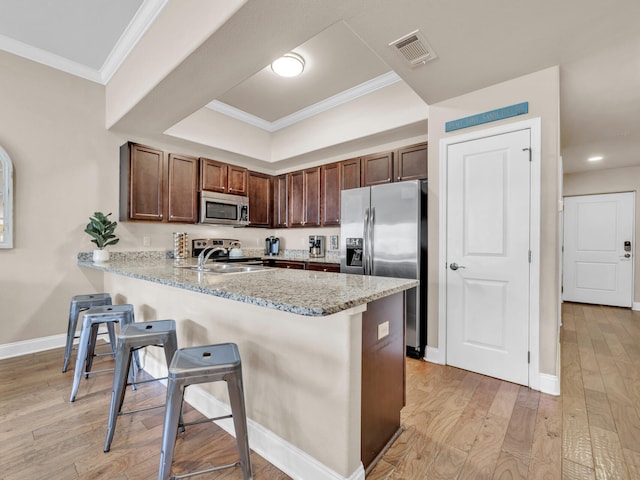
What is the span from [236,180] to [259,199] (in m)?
0.50

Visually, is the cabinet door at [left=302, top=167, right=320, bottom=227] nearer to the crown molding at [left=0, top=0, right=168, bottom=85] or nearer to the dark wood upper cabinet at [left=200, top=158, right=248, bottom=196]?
the dark wood upper cabinet at [left=200, top=158, right=248, bottom=196]

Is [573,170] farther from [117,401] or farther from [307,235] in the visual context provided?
[117,401]

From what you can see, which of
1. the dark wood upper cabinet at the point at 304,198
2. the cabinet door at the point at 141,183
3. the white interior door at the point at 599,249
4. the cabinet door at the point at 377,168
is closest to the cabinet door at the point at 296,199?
the dark wood upper cabinet at the point at 304,198

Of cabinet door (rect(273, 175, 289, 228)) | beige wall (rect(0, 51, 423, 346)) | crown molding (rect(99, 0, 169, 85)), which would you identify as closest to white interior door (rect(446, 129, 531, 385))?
beige wall (rect(0, 51, 423, 346))

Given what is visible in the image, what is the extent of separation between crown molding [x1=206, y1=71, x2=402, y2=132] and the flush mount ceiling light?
0.89 m

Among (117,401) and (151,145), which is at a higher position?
(151,145)

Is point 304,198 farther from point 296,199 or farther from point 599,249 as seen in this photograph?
point 599,249

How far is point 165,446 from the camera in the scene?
47.5 inches

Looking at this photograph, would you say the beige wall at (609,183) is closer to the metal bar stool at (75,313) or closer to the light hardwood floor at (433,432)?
the light hardwood floor at (433,432)

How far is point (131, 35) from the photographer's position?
2775 mm

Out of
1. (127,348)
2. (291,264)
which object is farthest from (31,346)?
(291,264)

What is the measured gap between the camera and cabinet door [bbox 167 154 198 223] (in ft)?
12.3

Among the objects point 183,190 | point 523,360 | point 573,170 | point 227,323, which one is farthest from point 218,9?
point 573,170

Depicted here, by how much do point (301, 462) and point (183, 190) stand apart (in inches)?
134
